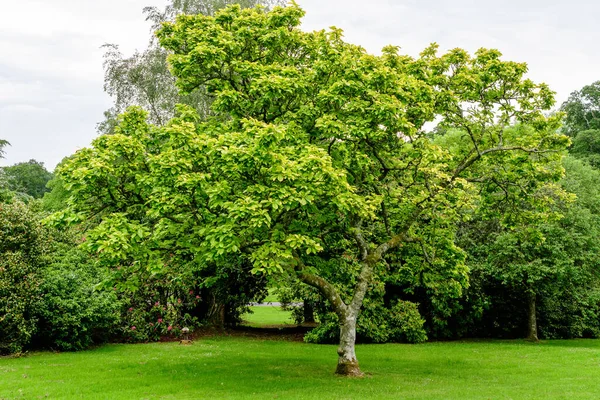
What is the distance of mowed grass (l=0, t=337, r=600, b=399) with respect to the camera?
1309 centimetres

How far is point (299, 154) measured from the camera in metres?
12.6

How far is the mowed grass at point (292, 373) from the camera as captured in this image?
42.9 ft

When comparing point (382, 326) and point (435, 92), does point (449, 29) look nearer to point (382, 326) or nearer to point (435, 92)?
point (435, 92)

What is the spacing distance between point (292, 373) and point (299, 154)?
7969mm

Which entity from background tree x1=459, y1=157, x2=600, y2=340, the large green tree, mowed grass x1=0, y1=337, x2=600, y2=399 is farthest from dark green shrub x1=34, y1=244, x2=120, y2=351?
background tree x1=459, y1=157, x2=600, y2=340

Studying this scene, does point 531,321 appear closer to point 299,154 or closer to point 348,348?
point 348,348

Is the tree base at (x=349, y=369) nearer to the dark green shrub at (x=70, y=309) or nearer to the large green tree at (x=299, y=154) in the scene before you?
the large green tree at (x=299, y=154)

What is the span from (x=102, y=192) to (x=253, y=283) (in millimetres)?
16293

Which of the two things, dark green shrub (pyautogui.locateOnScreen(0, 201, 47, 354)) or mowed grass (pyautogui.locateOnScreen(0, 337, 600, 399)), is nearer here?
mowed grass (pyautogui.locateOnScreen(0, 337, 600, 399))

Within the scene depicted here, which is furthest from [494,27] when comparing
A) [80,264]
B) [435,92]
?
[80,264]

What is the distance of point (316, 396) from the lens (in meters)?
12.6

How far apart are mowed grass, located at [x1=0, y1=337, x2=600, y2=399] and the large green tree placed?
2249mm

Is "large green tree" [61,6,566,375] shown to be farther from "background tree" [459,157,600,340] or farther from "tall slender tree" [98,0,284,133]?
"tall slender tree" [98,0,284,133]

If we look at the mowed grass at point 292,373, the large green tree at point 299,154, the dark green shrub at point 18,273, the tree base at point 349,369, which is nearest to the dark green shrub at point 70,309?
the dark green shrub at point 18,273
